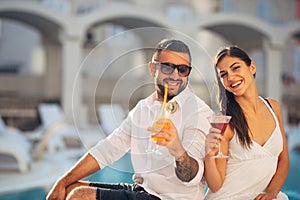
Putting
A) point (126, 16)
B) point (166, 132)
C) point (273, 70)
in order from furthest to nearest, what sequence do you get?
point (273, 70) → point (126, 16) → point (166, 132)

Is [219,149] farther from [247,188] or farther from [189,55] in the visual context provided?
[189,55]

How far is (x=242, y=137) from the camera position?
2105mm

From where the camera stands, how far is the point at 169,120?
5.93ft

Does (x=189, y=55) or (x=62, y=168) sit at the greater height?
(x=189, y=55)

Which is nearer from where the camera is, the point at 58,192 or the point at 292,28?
the point at 58,192

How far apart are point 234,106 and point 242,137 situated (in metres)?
0.17

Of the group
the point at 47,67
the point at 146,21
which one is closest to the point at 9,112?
the point at 47,67

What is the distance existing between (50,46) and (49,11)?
428 centimetres

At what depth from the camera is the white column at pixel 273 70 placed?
1330 centimetres

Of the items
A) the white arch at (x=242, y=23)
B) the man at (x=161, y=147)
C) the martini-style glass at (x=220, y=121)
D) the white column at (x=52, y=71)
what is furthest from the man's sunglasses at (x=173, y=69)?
the white column at (x=52, y=71)

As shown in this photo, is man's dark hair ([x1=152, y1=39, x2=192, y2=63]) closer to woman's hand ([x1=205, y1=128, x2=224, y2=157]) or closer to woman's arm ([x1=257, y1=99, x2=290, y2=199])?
woman's hand ([x1=205, y1=128, x2=224, y2=157])

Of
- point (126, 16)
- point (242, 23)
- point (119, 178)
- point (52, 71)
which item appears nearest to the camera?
point (119, 178)

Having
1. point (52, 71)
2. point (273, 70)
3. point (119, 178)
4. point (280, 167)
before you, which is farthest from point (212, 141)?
point (52, 71)

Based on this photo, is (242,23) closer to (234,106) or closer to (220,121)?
(234,106)
